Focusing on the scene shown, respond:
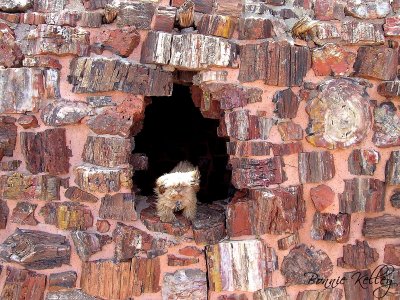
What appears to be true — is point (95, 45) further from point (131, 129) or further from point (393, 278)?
point (393, 278)

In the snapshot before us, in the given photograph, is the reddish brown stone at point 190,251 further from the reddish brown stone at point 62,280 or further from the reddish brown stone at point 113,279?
the reddish brown stone at point 62,280


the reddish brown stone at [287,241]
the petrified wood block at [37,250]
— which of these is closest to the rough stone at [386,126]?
the reddish brown stone at [287,241]

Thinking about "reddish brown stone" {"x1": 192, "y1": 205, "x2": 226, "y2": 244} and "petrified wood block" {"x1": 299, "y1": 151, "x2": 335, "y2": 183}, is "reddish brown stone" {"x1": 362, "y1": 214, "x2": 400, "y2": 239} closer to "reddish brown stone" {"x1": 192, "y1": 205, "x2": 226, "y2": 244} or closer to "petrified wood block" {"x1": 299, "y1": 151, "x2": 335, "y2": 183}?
"petrified wood block" {"x1": 299, "y1": 151, "x2": 335, "y2": 183}

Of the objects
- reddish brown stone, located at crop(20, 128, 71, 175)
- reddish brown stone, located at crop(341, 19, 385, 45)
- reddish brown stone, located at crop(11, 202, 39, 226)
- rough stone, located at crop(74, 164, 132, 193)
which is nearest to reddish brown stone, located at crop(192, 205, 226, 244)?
rough stone, located at crop(74, 164, 132, 193)

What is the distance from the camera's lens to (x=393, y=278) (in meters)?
3.38

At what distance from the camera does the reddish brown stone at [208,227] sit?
10.4 feet

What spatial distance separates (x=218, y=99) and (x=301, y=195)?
82 cm

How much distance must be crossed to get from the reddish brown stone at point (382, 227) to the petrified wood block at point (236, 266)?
0.77m

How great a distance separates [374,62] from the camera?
3318 millimetres

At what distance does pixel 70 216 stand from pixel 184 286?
84cm

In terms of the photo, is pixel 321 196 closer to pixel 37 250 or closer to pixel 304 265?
pixel 304 265

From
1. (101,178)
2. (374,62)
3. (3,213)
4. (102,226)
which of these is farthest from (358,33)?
(3,213)

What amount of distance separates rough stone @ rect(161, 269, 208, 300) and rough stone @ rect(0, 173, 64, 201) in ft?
2.91

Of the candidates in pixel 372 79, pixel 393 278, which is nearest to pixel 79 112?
pixel 372 79
